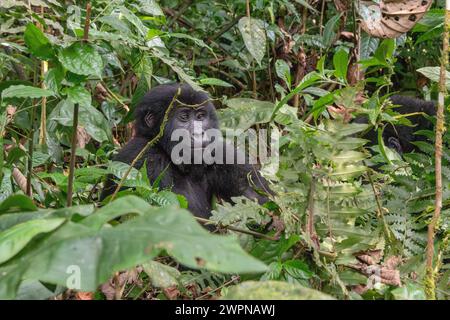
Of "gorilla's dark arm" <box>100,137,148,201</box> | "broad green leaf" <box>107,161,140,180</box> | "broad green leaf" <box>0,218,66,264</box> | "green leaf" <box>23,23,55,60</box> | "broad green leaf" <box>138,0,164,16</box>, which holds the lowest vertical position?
"broad green leaf" <box>0,218,66,264</box>

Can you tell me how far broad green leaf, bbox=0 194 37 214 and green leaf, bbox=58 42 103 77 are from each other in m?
0.56

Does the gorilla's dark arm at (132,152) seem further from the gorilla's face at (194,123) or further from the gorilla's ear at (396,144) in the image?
the gorilla's ear at (396,144)

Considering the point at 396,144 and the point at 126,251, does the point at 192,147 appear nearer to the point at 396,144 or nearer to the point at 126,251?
the point at 396,144

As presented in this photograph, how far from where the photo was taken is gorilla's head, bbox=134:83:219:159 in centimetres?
506

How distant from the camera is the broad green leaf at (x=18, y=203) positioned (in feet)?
6.62

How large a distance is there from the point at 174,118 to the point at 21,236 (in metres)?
3.65

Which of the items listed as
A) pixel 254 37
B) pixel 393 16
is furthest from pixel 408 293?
pixel 254 37

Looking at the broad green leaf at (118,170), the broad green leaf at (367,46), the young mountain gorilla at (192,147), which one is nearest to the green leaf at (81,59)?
the broad green leaf at (118,170)

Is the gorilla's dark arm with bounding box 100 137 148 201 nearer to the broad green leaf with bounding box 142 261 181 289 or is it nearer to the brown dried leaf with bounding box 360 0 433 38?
the brown dried leaf with bounding box 360 0 433 38

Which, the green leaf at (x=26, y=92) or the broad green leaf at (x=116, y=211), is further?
the green leaf at (x=26, y=92)

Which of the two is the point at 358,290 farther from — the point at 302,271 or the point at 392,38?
the point at 392,38

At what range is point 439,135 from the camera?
238cm

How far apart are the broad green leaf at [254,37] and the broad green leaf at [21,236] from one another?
310cm

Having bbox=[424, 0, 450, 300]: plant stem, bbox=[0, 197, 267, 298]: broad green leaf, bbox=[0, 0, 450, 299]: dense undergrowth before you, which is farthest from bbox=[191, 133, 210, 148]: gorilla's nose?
bbox=[0, 197, 267, 298]: broad green leaf
